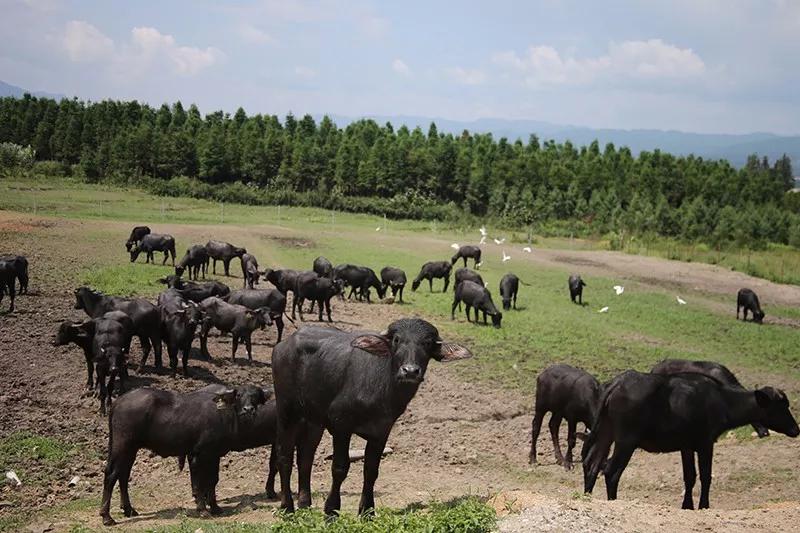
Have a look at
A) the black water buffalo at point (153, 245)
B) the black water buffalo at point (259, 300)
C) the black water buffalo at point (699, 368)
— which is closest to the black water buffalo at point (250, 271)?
the black water buffalo at point (153, 245)

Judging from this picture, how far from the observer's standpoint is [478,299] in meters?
25.0

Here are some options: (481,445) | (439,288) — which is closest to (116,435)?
(481,445)

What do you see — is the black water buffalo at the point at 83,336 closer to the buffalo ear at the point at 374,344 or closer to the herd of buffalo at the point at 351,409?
the herd of buffalo at the point at 351,409

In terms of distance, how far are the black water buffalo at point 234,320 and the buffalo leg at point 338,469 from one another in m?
9.78

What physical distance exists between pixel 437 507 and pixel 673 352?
15.8 m

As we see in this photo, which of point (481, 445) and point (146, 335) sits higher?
point (146, 335)

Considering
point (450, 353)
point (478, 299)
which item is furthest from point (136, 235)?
point (450, 353)

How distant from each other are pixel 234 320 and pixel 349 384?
10242mm

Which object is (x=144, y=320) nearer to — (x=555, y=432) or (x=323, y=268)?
(x=555, y=432)

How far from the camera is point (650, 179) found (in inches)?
3214

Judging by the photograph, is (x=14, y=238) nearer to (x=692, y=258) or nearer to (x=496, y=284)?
(x=496, y=284)

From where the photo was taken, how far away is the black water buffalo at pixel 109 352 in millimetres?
13905

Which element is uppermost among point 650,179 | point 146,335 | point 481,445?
point 650,179

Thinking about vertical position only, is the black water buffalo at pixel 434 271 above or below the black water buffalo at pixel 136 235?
below
